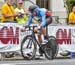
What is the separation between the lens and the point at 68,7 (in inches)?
1207

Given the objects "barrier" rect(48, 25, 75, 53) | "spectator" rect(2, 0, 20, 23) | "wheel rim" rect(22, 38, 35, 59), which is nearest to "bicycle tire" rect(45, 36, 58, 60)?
"wheel rim" rect(22, 38, 35, 59)

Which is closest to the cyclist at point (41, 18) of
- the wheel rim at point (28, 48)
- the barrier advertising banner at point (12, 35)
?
the wheel rim at point (28, 48)

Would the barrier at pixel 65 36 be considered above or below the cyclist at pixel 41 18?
below

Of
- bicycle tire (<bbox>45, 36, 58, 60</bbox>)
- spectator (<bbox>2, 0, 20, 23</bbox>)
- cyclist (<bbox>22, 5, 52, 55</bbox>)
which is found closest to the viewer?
cyclist (<bbox>22, 5, 52, 55</bbox>)

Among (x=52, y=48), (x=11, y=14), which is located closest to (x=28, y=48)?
(x=52, y=48)

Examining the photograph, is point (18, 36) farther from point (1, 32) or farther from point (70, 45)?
point (70, 45)

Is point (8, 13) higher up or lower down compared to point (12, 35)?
higher up

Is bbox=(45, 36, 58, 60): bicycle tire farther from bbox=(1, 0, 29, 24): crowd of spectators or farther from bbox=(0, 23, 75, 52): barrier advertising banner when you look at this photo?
bbox=(1, 0, 29, 24): crowd of spectators

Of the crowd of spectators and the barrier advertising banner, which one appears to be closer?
the barrier advertising banner

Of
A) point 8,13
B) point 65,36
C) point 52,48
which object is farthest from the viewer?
point 65,36

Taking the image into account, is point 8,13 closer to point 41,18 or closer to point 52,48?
point 41,18

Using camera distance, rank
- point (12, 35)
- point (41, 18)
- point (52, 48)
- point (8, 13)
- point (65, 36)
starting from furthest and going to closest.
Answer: point (65, 36) → point (8, 13) → point (12, 35) → point (52, 48) → point (41, 18)

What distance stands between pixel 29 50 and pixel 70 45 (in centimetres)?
191

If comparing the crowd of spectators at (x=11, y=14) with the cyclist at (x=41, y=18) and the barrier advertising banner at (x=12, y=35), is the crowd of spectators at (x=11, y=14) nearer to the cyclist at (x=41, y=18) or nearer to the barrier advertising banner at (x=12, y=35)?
the barrier advertising banner at (x=12, y=35)
